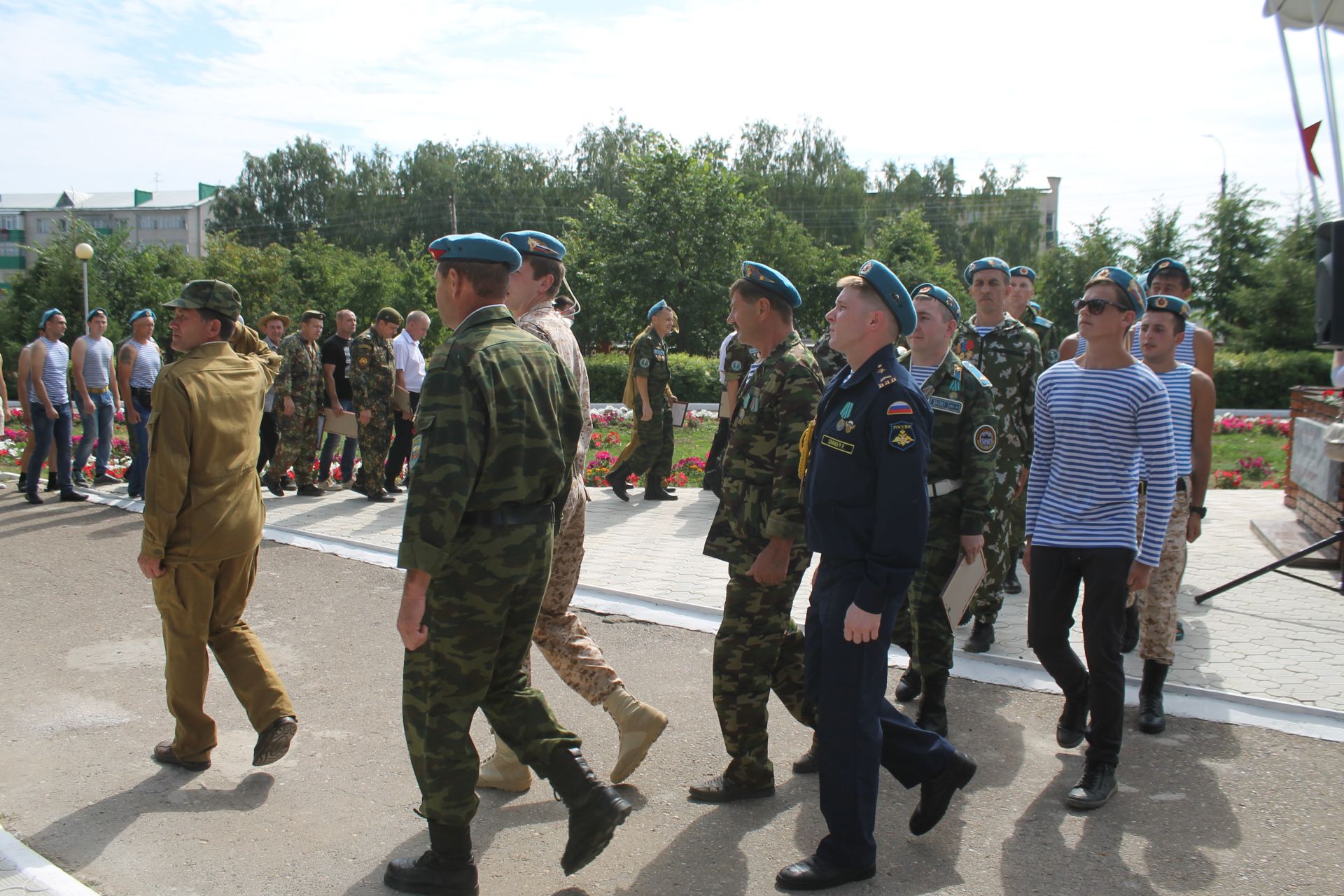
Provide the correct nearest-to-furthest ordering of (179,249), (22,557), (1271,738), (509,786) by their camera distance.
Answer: (509,786) < (1271,738) < (22,557) < (179,249)

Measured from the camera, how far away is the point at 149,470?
4.09 meters

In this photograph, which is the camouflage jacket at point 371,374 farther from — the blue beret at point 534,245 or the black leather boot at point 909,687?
the black leather boot at point 909,687

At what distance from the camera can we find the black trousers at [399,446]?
11.2m

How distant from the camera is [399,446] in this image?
37.0ft

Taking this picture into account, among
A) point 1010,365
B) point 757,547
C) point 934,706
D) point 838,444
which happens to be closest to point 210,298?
point 757,547

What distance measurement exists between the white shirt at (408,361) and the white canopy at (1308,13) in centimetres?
891

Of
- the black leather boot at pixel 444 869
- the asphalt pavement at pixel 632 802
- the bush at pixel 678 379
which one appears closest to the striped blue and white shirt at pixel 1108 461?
the asphalt pavement at pixel 632 802

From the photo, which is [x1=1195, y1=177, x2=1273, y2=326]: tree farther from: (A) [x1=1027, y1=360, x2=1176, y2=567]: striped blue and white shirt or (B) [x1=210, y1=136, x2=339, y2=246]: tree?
(B) [x1=210, y1=136, x2=339, y2=246]: tree

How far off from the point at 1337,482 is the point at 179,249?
4630 cm

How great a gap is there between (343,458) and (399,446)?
122 centimetres

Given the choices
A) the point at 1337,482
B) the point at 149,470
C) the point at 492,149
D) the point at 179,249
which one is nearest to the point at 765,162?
the point at 492,149

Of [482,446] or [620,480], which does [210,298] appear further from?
[620,480]

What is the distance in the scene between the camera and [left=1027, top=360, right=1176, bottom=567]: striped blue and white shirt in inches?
161

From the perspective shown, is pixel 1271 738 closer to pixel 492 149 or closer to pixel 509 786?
pixel 509 786
